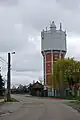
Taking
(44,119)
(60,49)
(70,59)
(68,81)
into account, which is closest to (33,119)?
(44,119)

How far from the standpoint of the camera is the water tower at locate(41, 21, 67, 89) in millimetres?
132125

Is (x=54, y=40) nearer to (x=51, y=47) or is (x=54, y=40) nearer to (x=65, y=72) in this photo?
(x=51, y=47)

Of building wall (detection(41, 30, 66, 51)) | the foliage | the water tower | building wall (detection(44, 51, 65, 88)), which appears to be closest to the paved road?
the foliage

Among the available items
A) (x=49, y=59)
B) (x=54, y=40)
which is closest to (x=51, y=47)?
(x=54, y=40)

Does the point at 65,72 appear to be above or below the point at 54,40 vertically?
below

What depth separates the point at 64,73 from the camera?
90688 millimetres

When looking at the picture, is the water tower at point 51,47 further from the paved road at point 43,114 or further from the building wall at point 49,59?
the paved road at point 43,114

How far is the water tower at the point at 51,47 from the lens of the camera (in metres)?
132

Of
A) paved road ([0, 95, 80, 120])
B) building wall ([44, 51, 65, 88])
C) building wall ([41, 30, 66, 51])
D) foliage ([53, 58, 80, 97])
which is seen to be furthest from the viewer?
building wall ([41, 30, 66, 51])

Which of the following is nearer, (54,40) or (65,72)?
(65,72)

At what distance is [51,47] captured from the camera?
133375 millimetres

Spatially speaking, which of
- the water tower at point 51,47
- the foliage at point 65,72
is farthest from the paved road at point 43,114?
the water tower at point 51,47

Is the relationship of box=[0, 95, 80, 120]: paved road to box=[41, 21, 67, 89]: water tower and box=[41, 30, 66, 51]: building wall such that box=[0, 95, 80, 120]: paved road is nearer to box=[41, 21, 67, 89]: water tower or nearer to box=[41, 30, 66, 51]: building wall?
box=[41, 21, 67, 89]: water tower

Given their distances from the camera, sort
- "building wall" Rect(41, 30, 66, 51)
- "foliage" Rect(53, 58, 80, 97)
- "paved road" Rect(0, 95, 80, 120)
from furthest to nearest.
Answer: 1. "building wall" Rect(41, 30, 66, 51)
2. "foliage" Rect(53, 58, 80, 97)
3. "paved road" Rect(0, 95, 80, 120)
